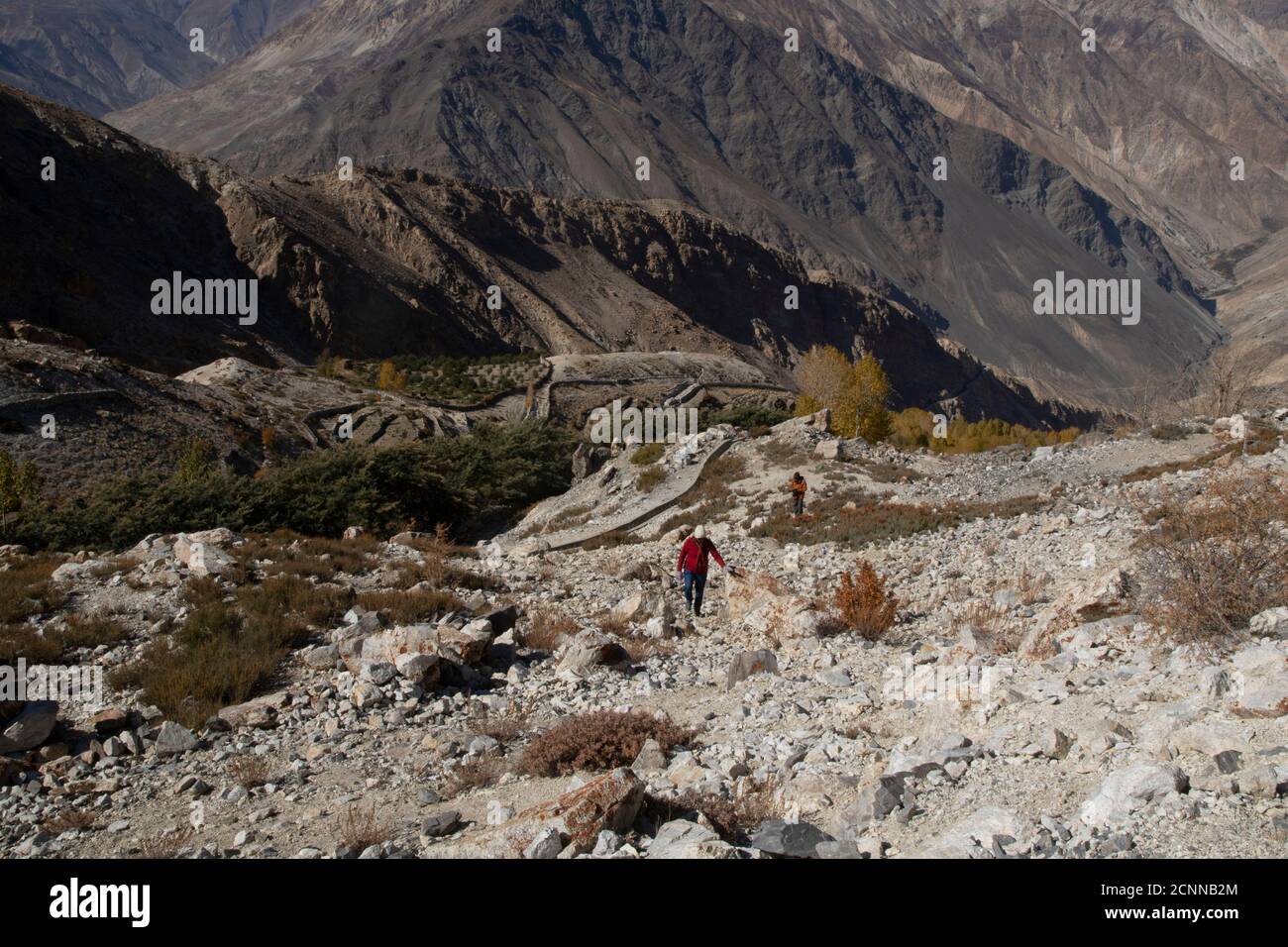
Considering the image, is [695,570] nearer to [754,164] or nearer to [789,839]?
[789,839]

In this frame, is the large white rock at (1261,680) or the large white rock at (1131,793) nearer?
the large white rock at (1131,793)

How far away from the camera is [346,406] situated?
41312 mm

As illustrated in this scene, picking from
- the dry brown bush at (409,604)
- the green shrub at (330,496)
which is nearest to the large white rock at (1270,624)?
the dry brown bush at (409,604)

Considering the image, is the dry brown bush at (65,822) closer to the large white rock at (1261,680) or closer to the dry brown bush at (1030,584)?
the large white rock at (1261,680)

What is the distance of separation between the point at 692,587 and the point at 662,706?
3892 millimetres

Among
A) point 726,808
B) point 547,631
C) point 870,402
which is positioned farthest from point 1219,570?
point 870,402

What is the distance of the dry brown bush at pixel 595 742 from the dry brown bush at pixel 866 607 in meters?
3.37

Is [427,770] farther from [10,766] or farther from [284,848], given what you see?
[10,766]

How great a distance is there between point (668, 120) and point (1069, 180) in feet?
286

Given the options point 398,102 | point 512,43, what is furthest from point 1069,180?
point 398,102

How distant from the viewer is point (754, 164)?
182m

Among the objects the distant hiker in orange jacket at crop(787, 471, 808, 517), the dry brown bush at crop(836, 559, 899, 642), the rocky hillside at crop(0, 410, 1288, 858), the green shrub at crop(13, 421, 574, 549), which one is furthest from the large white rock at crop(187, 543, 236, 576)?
the distant hiker in orange jacket at crop(787, 471, 808, 517)

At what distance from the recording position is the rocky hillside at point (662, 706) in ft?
15.7

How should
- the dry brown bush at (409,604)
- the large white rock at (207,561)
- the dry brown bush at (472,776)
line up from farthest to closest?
the large white rock at (207,561), the dry brown bush at (409,604), the dry brown bush at (472,776)
